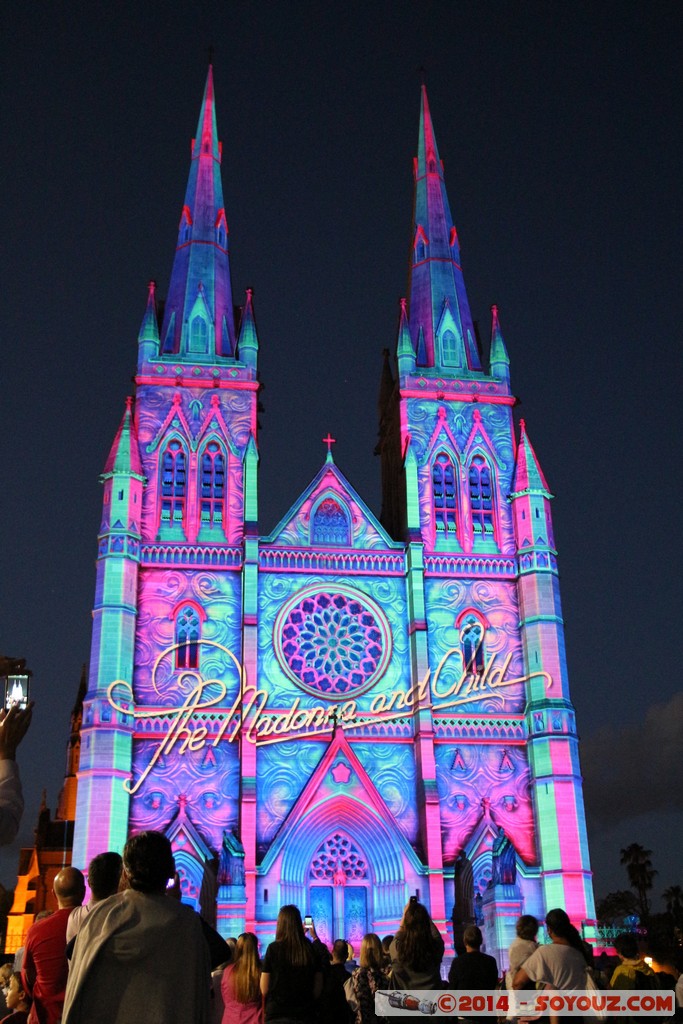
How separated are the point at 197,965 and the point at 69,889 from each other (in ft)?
6.25

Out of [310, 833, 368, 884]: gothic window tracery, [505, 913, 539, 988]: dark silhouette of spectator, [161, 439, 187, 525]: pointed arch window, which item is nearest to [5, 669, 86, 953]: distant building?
[161, 439, 187, 525]: pointed arch window

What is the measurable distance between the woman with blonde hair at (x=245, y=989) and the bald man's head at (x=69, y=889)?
1.63 m

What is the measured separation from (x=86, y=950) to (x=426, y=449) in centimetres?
3211

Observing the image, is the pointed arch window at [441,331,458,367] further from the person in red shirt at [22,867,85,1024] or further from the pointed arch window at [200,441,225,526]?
the person in red shirt at [22,867,85,1024]

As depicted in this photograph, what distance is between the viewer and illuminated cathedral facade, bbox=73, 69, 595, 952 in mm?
29891

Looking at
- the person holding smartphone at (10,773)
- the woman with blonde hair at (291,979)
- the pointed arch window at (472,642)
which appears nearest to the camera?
the woman with blonde hair at (291,979)

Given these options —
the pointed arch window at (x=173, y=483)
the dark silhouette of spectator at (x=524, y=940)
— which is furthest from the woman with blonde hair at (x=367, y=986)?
the pointed arch window at (x=173, y=483)

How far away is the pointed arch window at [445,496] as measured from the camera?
115 feet

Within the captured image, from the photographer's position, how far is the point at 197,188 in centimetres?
4100

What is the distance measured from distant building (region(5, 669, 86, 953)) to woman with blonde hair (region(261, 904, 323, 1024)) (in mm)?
42132

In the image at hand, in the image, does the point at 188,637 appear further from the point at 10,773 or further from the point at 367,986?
the point at 10,773

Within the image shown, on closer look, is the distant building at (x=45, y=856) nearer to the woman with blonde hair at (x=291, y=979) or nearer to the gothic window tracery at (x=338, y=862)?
the gothic window tracery at (x=338, y=862)

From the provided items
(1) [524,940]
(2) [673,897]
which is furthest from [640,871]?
(1) [524,940]

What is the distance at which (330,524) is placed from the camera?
3459 centimetres
